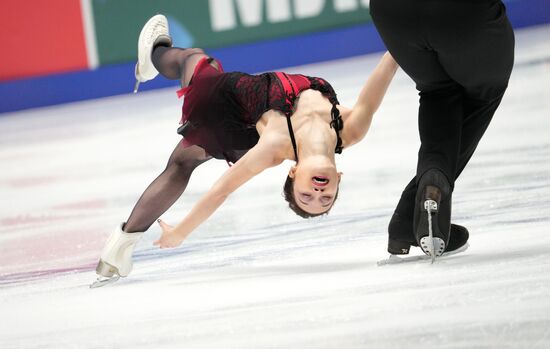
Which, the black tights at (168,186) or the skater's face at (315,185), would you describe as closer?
the skater's face at (315,185)

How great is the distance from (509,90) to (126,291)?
3952mm

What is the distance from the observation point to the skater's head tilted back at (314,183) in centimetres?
302

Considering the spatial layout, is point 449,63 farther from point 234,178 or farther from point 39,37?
point 39,37

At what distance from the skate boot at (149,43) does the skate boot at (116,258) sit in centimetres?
75

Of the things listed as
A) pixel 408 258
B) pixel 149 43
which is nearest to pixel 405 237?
pixel 408 258

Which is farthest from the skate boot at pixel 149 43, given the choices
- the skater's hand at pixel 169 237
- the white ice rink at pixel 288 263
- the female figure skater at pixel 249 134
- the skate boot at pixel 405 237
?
the skate boot at pixel 405 237

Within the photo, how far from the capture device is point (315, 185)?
302 centimetres

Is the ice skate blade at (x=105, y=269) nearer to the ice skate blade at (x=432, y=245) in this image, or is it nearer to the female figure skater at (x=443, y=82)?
the female figure skater at (x=443, y=82)

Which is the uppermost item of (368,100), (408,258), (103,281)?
(368,100)

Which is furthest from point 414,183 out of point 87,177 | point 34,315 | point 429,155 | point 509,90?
point 509,90

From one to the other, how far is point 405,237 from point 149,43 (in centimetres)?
143

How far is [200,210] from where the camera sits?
3.14 meters

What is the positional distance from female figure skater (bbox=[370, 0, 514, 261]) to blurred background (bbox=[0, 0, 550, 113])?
6746 millimetres

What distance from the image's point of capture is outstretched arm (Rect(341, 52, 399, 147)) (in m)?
3.16
